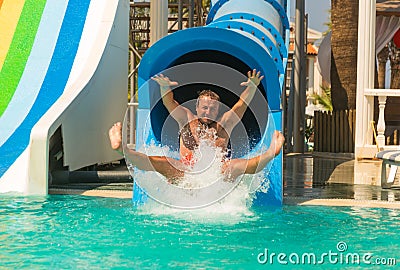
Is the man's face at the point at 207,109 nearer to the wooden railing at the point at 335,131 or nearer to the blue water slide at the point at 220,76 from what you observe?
A: the blue water slide at the point at 220,76

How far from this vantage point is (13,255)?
3.72m

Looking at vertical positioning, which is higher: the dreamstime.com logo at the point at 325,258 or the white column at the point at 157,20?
the white column at the point at 157,20

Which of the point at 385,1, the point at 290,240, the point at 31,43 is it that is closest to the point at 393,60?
the point at 385,1

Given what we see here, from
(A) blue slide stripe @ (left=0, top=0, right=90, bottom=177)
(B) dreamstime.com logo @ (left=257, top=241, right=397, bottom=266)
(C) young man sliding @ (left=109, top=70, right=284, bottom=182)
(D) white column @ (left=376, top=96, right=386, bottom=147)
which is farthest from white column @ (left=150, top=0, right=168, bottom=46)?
(B) dreamstime.com logo @ (left=257, top=241, right=397, bottom=266)

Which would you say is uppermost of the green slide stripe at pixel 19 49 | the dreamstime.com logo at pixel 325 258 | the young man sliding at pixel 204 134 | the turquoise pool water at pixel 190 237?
the green slide stripe at pixel 19 49

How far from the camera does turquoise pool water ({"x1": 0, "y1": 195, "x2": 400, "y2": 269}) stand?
142 inches

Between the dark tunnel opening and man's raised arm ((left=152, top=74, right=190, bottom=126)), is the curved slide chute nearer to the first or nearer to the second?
the dark tunnel opening

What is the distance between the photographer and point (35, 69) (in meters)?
8.06

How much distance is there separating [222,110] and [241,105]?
0.34 metres

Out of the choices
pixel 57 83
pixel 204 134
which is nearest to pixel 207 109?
pixel 204 134

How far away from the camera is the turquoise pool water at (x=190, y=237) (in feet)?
11.8

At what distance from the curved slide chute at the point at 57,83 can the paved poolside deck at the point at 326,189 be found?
443 mm

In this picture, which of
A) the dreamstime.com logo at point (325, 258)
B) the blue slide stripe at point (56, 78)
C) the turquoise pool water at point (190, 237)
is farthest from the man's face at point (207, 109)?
the blue slide stripe at point (56, 78)

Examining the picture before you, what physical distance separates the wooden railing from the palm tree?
0.34m
